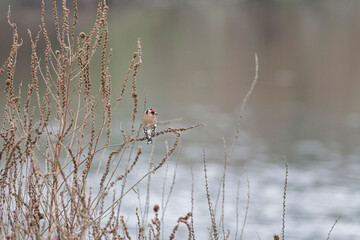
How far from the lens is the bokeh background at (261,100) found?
2789cm

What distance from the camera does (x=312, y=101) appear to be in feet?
164

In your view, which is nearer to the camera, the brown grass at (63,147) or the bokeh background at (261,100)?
the brown grass at (63,147)

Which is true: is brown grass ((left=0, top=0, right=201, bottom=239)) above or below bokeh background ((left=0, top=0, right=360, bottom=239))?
below

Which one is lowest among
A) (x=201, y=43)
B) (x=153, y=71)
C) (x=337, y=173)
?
(x=337, y=173)

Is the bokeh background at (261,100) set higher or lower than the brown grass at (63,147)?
higher

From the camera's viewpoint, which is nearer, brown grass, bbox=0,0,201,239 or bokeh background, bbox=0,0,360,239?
brown grass, bbox=0,0,201,239

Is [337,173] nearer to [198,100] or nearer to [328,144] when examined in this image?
[328,144]

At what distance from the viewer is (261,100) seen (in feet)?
167

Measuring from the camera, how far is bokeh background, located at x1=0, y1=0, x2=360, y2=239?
2789 centimetres

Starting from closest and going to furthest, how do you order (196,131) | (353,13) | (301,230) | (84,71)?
(84,71)
(301,230)
(196,131)
(353,13)

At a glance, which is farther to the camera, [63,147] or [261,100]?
[261,100]

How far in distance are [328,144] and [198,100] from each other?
49.3 feet

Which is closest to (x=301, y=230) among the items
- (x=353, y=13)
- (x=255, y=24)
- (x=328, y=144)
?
(x=328, y=144)

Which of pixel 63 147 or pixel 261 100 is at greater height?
pixel 261 100
